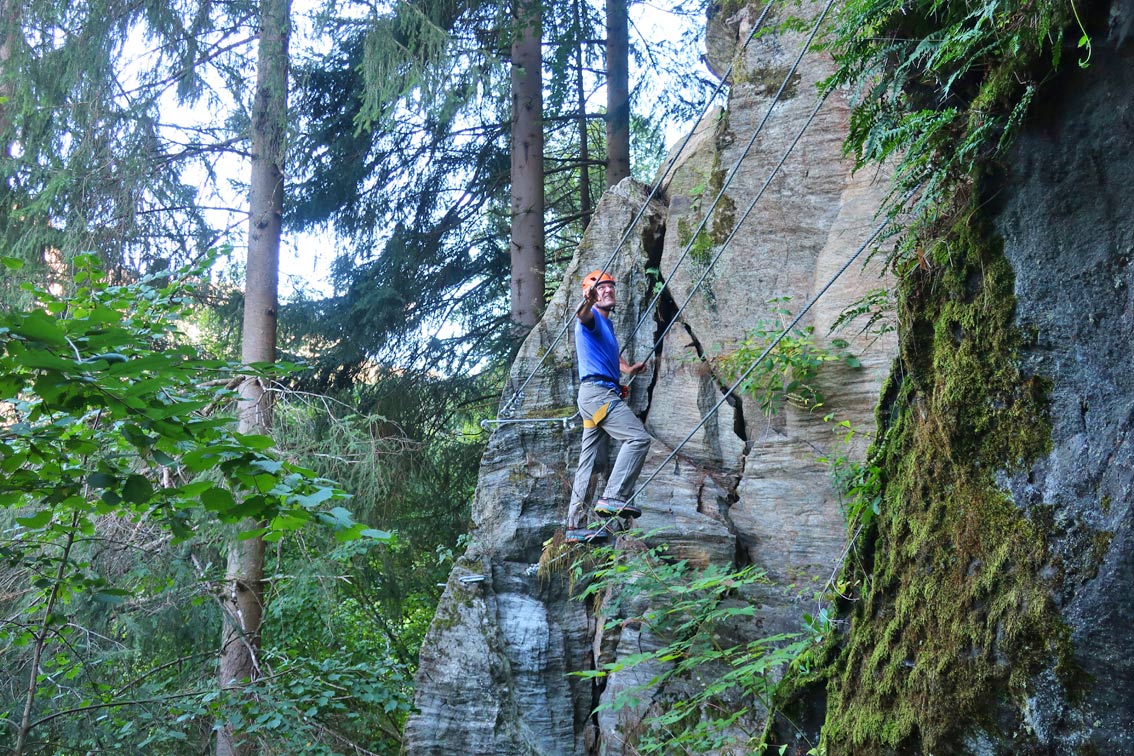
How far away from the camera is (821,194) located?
25.3 feet

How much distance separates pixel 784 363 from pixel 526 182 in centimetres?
522

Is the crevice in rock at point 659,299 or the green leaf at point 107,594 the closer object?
the green leaf at point 107,594

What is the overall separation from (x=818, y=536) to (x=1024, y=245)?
432 cm

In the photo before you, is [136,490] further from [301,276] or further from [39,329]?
[301,276]

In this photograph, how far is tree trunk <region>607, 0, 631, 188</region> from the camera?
38.9 ft

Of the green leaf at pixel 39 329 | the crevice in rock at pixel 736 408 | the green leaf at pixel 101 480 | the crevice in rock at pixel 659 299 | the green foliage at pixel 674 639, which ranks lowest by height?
the green foliage at pixel 674 639

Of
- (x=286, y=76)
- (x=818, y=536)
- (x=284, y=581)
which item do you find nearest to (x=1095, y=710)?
(x=818, y=536)

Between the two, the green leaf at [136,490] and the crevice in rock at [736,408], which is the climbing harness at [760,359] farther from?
the green leaf at [136,490]

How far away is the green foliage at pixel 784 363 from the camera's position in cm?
705

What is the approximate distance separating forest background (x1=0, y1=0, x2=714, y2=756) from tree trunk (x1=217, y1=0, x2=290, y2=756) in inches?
1.3

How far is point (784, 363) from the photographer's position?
7.11 metres

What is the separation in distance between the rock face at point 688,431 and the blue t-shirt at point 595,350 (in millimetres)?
727

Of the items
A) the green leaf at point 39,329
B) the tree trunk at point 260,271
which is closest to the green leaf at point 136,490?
the green leaf at point 39,329

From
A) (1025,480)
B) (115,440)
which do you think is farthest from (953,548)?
(115,440)
